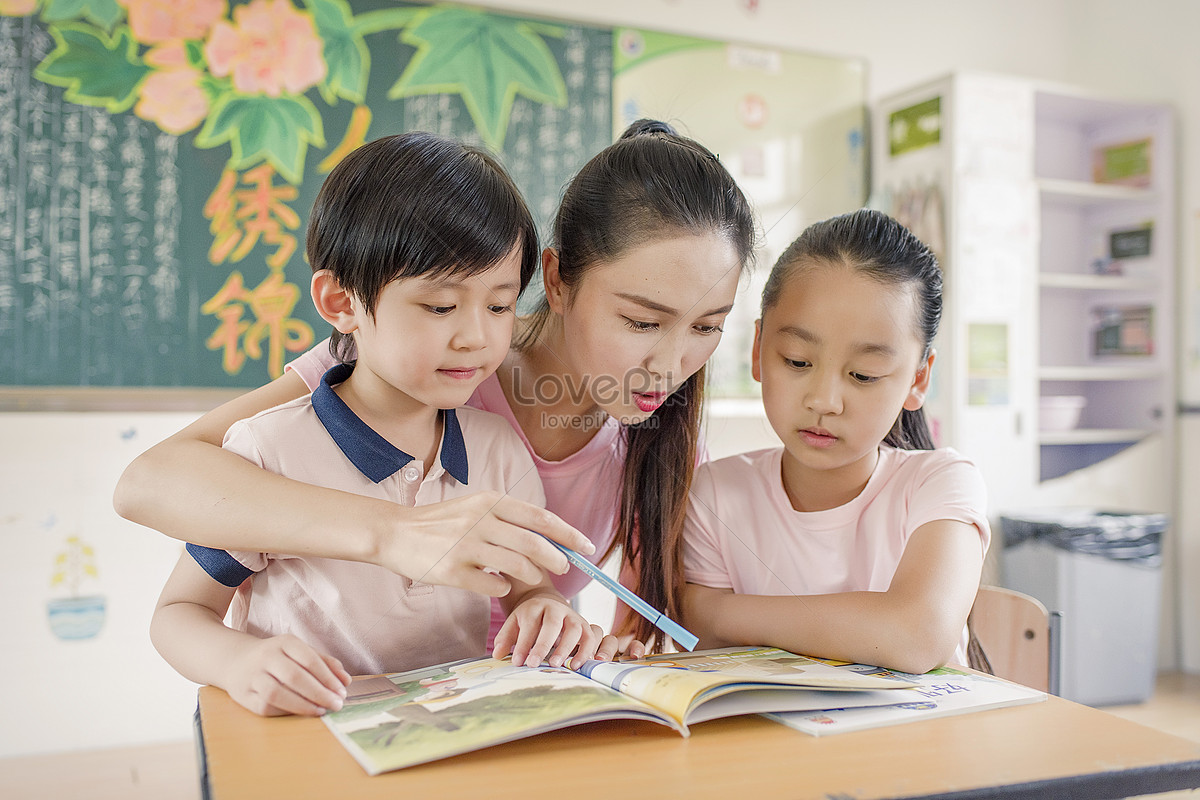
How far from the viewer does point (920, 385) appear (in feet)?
3.73

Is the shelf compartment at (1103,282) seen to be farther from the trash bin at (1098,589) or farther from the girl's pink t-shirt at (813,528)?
the girl's pink t-shirt at (813,528)

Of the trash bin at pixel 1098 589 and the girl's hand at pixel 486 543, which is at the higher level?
the girl's hand at pixel 486 543

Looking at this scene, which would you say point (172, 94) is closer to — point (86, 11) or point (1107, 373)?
point (86, 11)

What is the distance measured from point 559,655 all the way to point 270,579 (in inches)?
12.8

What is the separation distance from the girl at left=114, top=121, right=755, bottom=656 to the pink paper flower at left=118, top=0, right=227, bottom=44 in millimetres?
1731

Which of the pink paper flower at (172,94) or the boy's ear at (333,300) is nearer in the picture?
the boy's ear at (333,300)

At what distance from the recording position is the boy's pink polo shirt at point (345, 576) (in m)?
0.93

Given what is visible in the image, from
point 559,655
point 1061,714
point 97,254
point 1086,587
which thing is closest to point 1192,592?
point 1086,587

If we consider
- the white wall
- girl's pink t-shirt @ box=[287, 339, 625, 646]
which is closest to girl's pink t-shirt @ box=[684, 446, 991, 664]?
girl's pink t-shirt @ box=[287, 339, 625, 646]

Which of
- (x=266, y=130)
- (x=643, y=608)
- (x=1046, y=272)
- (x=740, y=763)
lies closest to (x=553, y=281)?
(x=643, y=608)

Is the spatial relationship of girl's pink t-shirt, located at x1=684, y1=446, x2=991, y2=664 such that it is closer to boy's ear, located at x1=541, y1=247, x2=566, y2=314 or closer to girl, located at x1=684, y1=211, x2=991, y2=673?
girl, located at x1=684, y1=211, x2=991, y2=673

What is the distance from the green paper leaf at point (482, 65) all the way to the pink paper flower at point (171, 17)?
509 millimetres

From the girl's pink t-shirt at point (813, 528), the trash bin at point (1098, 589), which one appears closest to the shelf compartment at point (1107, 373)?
the trash bin at point (1098, 589)

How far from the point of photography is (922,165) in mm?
3148
